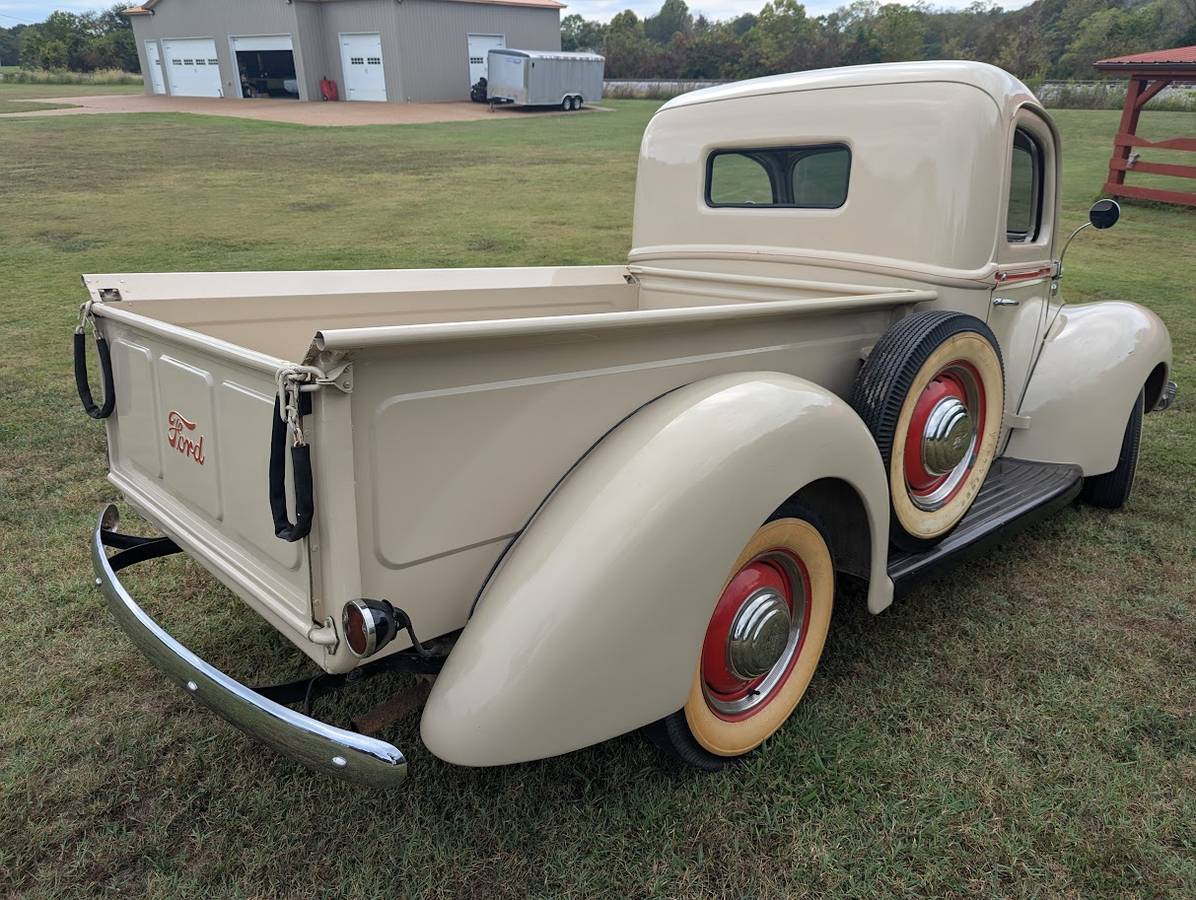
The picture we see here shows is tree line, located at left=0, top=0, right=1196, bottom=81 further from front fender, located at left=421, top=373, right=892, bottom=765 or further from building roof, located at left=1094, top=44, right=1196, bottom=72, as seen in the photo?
front fender, located at left=421, top=373, right=892, bottom=765

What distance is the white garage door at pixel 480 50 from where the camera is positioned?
31562 millimetres

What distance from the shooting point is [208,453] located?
219 centimetres

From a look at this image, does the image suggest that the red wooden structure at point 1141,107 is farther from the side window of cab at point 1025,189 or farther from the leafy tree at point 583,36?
the leafy tree at point 583,36

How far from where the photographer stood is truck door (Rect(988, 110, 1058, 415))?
3.30 metres

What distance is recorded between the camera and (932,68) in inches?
123

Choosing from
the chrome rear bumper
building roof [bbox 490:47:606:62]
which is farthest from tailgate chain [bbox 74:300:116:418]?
building roof [bbox 490:47:606:62]

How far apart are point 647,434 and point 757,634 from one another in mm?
687

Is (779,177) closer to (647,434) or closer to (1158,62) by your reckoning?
(647,434)

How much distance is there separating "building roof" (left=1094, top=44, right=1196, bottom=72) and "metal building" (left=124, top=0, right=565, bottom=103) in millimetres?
23554

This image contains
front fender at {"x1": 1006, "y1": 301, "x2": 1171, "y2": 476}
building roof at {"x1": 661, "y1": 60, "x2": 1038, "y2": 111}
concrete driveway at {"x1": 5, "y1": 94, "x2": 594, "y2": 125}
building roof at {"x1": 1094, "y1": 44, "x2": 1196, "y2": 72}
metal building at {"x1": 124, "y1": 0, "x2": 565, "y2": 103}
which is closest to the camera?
building roof at {"x1": 661, "y1": 60, "x2": 1038, "y2": 111}

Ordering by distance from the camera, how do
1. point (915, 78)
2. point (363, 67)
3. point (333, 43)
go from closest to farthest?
point (915, 78), point (363, 67), point (333, 43)

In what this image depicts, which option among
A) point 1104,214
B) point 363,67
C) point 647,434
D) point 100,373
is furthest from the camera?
point 363,67

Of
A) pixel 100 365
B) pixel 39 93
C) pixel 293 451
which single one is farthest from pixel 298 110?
pixel 293 451

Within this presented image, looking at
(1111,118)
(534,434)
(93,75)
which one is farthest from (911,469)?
(93,75)
